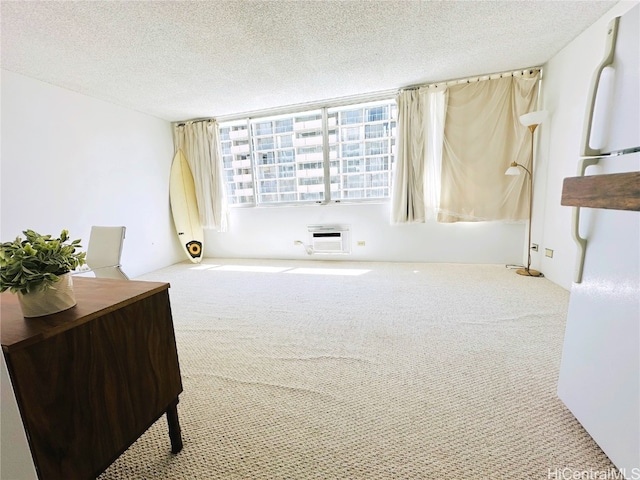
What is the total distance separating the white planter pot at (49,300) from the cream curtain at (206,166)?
3.84 meters

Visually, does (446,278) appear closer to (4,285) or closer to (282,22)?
(282,22)

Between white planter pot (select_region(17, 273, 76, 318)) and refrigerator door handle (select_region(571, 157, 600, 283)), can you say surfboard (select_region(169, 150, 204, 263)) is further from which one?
refrigerator door handle (select_region(571, 157, 600, 283))

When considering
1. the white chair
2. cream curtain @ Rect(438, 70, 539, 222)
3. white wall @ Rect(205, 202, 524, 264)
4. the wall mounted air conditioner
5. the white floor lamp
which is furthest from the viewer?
the wall mounted air conditioner

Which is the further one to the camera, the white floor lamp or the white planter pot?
the white floor lamp

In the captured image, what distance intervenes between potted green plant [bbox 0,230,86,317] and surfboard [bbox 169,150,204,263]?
3.93 metres

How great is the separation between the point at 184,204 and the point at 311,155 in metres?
2.37

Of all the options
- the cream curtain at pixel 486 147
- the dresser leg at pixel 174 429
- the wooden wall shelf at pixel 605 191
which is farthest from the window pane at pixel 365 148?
the dresser leg at pixel 174 429

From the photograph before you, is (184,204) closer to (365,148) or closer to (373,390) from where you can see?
(365,148)

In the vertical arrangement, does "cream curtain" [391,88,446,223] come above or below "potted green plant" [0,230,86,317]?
above

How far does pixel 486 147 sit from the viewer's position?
3.31m

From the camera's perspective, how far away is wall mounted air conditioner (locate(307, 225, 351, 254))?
4152mm

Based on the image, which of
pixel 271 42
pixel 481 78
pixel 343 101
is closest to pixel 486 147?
pixel 481 78

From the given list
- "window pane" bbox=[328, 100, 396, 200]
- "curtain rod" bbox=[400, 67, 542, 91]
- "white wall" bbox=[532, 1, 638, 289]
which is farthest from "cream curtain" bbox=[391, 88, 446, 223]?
"white wall" bbox=[532, 1, 638, 289]

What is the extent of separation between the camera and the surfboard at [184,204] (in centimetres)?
455
